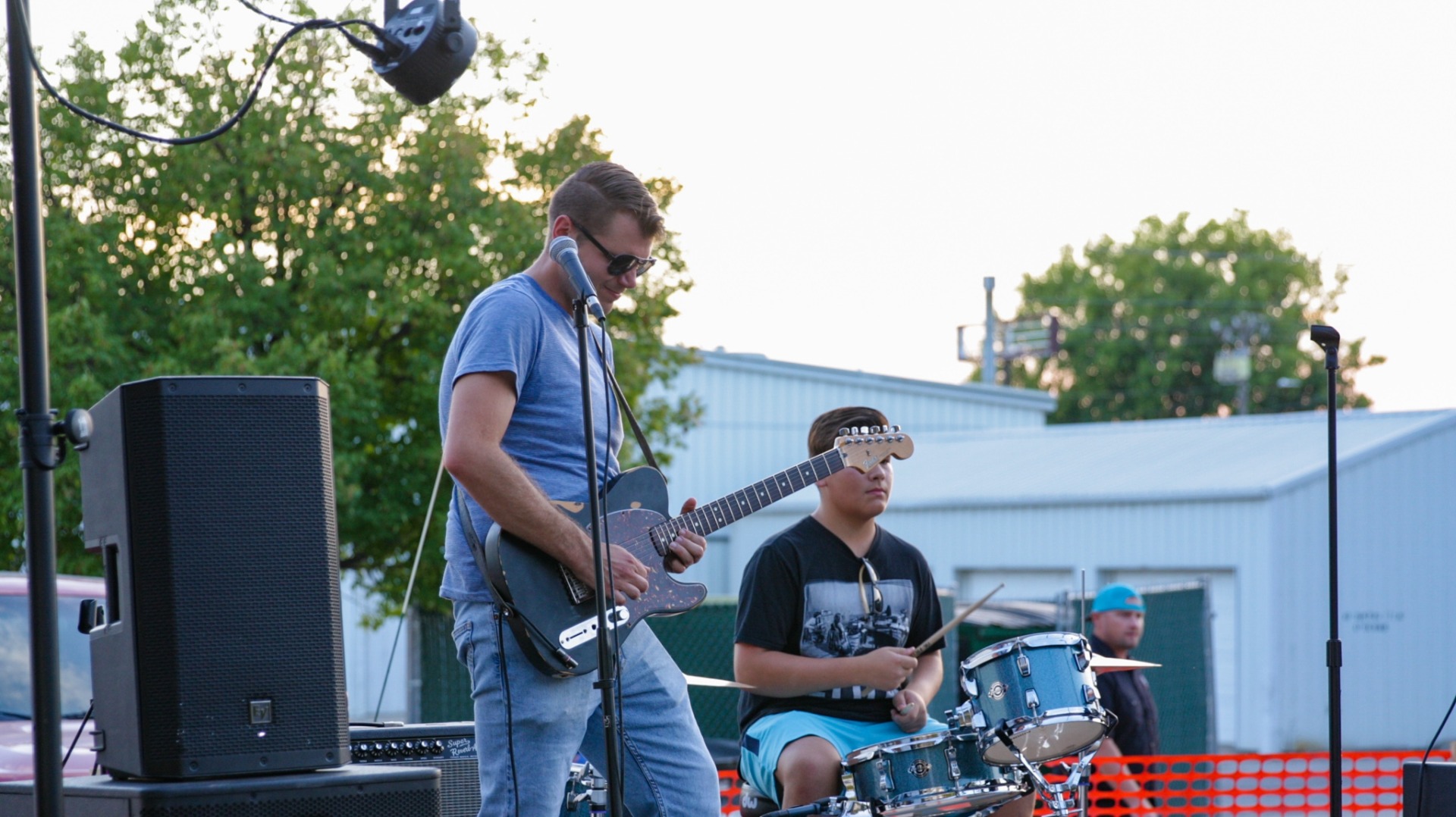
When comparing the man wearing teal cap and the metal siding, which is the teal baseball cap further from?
the metal siding

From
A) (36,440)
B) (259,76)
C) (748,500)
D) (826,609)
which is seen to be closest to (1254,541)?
(826,609)

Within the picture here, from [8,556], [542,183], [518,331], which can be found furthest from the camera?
[542,183]

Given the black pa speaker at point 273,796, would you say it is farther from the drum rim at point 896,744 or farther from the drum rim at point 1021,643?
the drum rim at point 1021,643

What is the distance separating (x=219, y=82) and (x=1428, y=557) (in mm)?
17232

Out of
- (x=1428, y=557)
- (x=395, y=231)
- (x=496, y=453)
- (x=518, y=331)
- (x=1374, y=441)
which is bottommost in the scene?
(x=1428, y=557)

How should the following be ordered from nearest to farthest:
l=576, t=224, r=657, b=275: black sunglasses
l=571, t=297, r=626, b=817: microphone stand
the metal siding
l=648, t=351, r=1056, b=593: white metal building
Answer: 1. l=571, t=297, r=626, b=817: microphone stand
2. l=576, t=224, r=657, b=275: black sunglasses
3. the metal siding
4. l=648, t=351, r=1056, b=593: white metal building

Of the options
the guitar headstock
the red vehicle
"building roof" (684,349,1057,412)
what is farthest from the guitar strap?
"building roof" (684,349,1057,412)

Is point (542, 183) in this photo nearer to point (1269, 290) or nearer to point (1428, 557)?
point (1428, 557)

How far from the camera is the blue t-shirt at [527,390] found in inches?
142

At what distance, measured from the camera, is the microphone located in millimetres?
3398

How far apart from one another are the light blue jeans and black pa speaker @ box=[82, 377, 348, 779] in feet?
1.77

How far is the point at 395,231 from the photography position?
43.9ft

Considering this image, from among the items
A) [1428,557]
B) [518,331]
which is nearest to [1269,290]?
[1428,557]

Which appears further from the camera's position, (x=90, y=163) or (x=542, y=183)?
(x=542, y=183)
